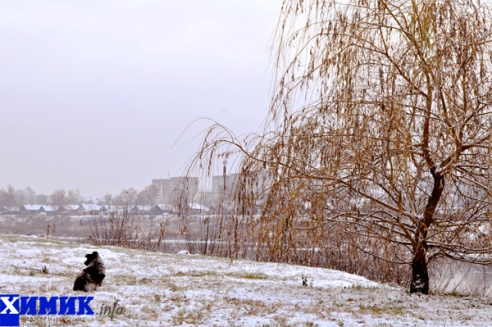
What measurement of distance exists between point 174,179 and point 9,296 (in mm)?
2539

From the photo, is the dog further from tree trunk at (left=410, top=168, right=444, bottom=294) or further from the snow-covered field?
tree trunk at (left=410, top=168, right=444, bottom=294)

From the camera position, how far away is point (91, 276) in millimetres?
6863

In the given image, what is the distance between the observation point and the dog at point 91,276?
663cm

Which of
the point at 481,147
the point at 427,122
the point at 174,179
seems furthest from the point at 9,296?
the point at 481,147

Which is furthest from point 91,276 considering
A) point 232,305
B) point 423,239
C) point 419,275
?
point 419,275

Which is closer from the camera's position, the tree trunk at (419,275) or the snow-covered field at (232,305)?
the snow-covered field at (232,305)

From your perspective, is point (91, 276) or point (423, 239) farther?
point (91, 276)

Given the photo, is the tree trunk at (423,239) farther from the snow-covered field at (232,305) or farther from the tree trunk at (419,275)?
the snow-covered field at (232,305)

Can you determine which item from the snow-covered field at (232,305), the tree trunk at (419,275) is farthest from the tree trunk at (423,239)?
the snow-covered field at (232,305)

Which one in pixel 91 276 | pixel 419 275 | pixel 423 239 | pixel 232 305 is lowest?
pixel 232 305

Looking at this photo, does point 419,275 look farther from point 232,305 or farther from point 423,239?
point 232,305

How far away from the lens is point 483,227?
6.66m

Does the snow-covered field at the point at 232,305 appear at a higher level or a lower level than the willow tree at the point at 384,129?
lower

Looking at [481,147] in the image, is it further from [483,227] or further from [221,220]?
[221,220]
